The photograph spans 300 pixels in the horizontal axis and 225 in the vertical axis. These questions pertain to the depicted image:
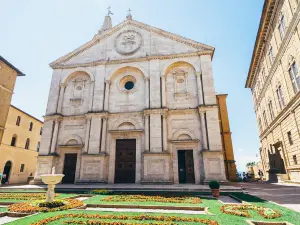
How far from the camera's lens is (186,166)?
56.5 feet

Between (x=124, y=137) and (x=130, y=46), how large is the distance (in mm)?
10833

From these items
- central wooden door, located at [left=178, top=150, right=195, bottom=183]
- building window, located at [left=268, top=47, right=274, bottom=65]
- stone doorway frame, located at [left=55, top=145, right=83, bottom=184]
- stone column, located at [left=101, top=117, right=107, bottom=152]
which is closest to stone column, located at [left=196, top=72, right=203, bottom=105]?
central wooden door, located at [left=178, top=150, right=195, bottom=183]

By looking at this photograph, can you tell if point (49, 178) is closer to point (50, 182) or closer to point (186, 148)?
point (50, 182)

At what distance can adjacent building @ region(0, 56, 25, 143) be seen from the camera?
1967cm

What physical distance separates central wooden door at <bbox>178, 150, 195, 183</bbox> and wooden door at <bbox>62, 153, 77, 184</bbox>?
10.2 meters

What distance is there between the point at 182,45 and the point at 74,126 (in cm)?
1448

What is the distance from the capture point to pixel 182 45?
21.0m

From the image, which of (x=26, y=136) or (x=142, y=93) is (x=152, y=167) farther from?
(x=26, y=136)

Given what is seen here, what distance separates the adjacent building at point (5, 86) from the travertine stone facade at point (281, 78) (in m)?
27.6

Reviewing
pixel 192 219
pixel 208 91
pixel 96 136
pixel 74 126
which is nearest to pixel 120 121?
pixel 96 136

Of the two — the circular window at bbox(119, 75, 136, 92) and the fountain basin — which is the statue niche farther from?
the fountain basin

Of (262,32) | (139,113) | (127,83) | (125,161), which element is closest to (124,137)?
(125,161)

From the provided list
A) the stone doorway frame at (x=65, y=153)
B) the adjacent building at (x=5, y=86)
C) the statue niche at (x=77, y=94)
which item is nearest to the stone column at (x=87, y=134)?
the stone doorway frame at (x=65, y=153)

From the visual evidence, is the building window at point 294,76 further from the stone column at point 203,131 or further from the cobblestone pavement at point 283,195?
the cobblestone pavement at point 283,195
